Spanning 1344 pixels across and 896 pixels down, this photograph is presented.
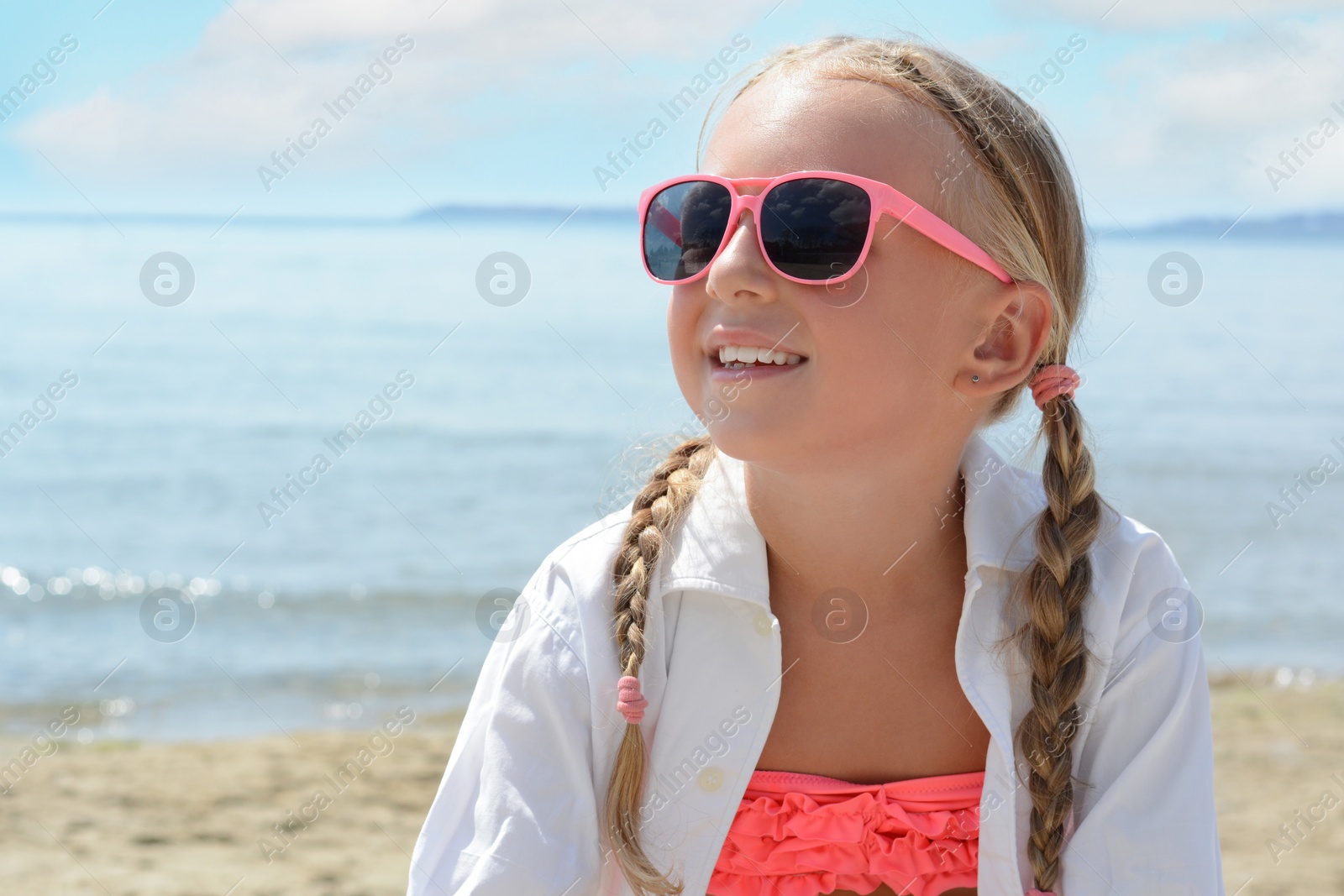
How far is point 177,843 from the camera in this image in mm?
4312

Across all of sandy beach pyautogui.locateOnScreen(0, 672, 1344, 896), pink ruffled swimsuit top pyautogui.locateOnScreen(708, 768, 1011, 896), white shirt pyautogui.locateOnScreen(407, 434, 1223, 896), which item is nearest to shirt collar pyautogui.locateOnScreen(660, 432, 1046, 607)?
white shirt pyautogui.locateOnScreen(407, 434, 1223, 896)

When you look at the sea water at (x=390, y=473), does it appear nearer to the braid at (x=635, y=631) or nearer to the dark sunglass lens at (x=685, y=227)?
the braid at (x=635, y=631)

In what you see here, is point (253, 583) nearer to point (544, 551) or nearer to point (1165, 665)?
point (544, 551)

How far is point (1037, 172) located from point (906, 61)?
1.06 feet

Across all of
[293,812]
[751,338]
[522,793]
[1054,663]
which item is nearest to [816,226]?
[751,338]

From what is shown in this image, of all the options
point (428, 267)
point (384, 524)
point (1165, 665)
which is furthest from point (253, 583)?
point (428, 267)

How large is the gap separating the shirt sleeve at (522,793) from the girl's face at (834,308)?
Answer: 1.65ft

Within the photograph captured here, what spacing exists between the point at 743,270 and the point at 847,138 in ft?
0.94

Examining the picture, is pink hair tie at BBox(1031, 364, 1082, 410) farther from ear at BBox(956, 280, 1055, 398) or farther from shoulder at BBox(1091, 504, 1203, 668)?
shoulder at BBox(1091, 504, 1203, 668)

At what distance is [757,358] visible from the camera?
1.97 m

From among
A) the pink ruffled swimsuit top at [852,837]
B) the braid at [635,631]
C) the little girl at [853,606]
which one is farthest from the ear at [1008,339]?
the pink ruffled swimsuit top at [852,837]

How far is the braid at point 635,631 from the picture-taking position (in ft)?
6.34

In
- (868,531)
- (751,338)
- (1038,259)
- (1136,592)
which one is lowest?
(1136,592)

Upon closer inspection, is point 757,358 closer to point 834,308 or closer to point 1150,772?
point 834,308
